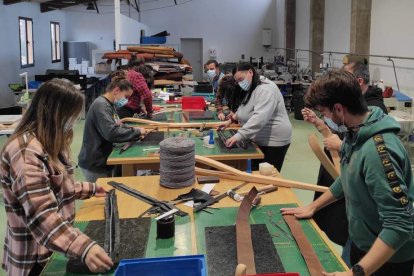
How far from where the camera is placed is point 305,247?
5.60ft

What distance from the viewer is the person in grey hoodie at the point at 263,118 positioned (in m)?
3.39

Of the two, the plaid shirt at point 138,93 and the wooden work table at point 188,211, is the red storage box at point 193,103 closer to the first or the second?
the plaid shirt at point 138,93

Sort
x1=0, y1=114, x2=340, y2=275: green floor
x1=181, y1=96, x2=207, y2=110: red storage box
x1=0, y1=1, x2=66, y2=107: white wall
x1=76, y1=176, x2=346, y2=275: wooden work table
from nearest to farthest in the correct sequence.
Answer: x1=76, y1=176, x2=346, y2=275: wooden work table, x1=0, y1=114, x2=340, y2=275: green floor, x1=181, y1=96, x2=207, y2=110: red storage box, x1=0, y1=1, x2=66, y2=107: white wall

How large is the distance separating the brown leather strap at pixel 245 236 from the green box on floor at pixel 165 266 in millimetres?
202

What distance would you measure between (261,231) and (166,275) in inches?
22.6

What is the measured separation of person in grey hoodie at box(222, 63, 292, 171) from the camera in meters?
3.39

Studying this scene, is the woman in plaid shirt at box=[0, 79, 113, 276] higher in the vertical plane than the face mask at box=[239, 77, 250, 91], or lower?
lower

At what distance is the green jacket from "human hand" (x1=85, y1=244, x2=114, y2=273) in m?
0.94

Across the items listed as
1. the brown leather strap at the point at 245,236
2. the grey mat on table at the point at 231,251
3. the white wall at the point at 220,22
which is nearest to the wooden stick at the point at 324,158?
the brown leather strap at the point at 245,236

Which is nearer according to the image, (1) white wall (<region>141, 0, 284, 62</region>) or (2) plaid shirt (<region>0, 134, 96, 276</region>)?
(2) plaid shirt (<region>0, 134, 96, 276</region>)

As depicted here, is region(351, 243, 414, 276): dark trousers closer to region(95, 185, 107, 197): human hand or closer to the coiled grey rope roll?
the coiled grey rope roll

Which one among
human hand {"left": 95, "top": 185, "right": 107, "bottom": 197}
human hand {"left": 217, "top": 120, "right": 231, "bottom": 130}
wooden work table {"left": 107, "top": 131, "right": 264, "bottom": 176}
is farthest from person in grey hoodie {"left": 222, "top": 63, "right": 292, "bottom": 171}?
human hand {"left": 95, "top": 185, "right": 107, "bottom": 197}

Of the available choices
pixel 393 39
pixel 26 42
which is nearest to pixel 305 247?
pixel 393 39

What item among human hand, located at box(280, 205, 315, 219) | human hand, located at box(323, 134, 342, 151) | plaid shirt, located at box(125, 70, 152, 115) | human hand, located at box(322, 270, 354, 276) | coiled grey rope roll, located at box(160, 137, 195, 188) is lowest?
human hand, located at box(322, 270, 354, 276)
